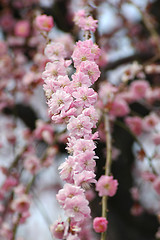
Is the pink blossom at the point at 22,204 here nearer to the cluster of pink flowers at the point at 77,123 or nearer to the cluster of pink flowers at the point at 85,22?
the cluster of pink flowers at the point at 77,123

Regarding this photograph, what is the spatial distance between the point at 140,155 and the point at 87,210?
0.88 meters

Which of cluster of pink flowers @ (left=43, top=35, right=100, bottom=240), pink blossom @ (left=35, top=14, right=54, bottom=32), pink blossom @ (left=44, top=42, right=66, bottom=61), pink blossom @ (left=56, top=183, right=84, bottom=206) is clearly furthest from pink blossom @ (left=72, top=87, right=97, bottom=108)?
pink blossom @ (left=35, top=14, right=54, bottom=32)

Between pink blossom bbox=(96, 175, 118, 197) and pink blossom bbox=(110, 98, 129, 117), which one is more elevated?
pink blossom bbox=(110, 98, 129, 117)

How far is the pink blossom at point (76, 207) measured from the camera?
747mm

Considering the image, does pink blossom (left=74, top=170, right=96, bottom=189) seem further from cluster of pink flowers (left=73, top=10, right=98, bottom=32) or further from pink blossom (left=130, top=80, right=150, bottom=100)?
pink blossom (left=130, top=80, right=150, bottom=100)

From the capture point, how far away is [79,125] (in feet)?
2.59

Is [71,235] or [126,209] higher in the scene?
[126,209]

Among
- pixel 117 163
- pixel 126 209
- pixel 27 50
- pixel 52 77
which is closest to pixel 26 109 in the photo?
pixel 27 50

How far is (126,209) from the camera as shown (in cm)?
241

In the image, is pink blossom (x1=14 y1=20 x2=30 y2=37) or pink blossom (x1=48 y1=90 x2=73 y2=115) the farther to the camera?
pink blossom (x1=14 y1=20 x2=30 y2=37)

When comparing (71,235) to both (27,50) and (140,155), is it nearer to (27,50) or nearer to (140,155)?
(140,155)

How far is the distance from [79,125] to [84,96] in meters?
0.09

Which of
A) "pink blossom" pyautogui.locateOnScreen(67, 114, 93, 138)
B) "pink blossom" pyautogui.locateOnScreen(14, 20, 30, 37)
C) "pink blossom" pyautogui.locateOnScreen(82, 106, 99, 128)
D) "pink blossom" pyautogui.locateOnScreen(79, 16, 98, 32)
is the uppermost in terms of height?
"pink blossom" pyautogui.locateOnScreen(14, 20, 30, 37)

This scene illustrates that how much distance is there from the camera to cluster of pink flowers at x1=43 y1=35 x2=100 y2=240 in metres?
0.75
